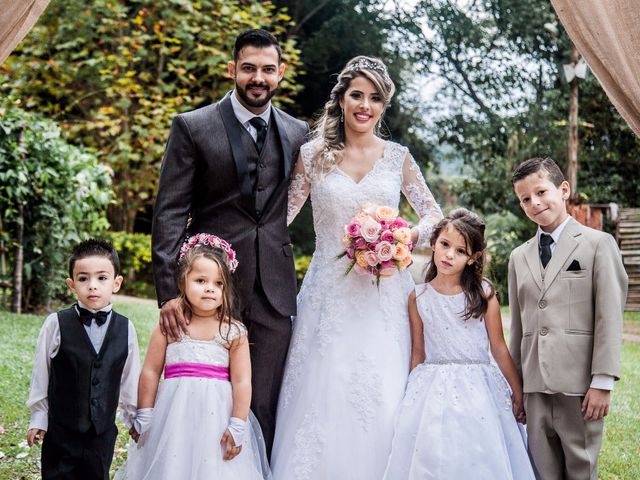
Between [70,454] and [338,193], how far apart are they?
1702mm

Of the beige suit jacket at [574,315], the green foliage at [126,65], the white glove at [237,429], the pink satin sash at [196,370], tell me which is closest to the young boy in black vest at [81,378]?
the pink satin sash at [196,370]

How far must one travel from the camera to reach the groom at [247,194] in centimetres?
363

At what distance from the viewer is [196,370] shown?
342 centimetres

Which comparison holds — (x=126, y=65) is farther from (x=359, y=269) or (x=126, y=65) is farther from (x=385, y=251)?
(x=385, y=251)

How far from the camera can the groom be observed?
3.63m

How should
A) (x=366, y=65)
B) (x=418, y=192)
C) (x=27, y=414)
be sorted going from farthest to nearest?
1. (x=27, y=414)
2. (x=418, y=192)
3. (x=366, y=65)

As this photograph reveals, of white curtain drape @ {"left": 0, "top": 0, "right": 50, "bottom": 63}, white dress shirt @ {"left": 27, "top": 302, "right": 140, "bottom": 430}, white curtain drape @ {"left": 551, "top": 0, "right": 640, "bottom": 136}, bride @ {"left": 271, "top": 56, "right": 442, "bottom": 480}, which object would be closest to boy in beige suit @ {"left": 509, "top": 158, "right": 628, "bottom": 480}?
white curtain drape @ {"left": 551, "top": 0, "right": 640, "bottom": 136}

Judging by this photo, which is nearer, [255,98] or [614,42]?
[614,42]

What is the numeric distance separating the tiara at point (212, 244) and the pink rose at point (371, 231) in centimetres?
60

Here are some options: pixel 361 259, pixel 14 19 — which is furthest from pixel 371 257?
pixel 14 19

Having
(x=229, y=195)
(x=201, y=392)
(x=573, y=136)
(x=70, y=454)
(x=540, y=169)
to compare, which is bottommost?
(x=70, y=454)

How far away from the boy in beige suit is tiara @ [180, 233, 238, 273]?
1302 millimetres

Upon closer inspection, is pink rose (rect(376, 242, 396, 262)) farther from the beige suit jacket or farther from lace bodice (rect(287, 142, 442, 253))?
the beige suit jacket

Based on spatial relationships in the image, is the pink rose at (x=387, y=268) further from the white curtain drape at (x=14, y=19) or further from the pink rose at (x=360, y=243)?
the white curtain drape at (x=14, y=19)
